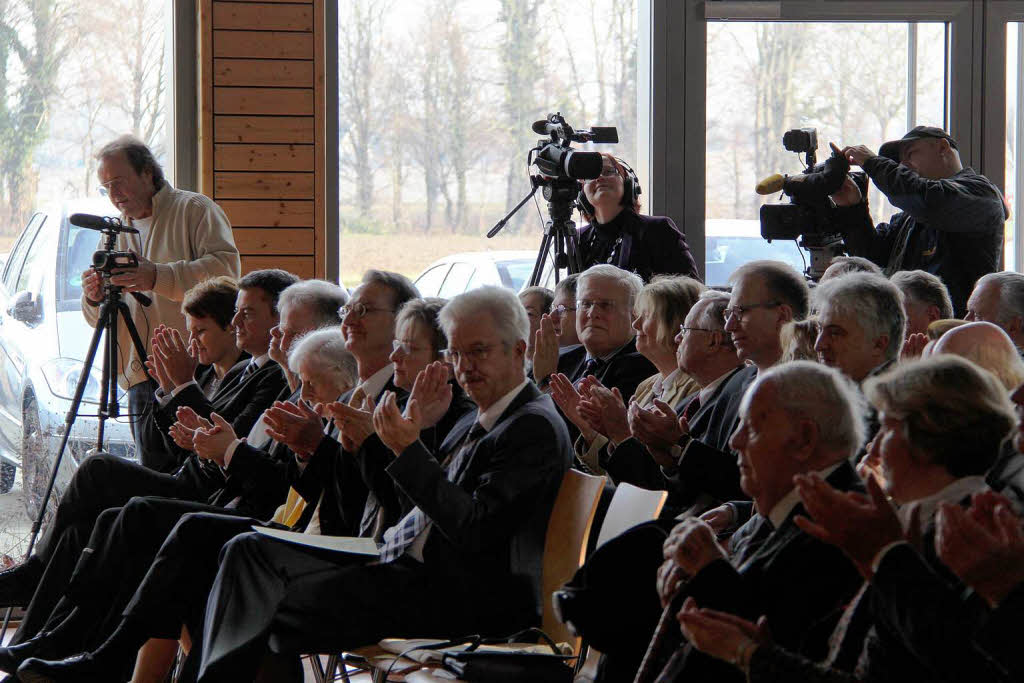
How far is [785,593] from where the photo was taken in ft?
5.87

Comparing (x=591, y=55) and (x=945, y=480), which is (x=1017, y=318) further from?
(x=591, y=55)

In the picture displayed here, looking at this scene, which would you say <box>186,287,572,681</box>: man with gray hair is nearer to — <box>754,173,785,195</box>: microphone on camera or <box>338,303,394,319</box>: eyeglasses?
<box>338,303,394,319</box>: eyeglasses

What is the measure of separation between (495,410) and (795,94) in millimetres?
3296

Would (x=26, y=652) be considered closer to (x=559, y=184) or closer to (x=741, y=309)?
(x=741, y=309)

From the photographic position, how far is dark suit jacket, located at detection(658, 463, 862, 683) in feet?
5.81

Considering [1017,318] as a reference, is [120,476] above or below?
below

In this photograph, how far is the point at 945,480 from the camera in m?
1.72

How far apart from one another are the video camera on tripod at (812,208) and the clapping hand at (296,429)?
1.99 m

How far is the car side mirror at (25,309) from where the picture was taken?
199 inches

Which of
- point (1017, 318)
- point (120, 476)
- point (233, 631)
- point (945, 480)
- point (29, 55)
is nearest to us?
point (945, 480)

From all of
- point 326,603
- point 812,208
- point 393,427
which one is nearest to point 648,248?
point 812,208

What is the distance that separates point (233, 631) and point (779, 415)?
1.25 metres

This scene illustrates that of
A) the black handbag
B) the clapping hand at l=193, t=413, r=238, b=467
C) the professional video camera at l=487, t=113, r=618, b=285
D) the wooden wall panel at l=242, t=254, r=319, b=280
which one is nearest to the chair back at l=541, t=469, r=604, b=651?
the black handbag

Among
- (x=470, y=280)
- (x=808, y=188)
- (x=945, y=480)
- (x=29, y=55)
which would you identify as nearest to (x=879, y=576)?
(x=945, y=480)
